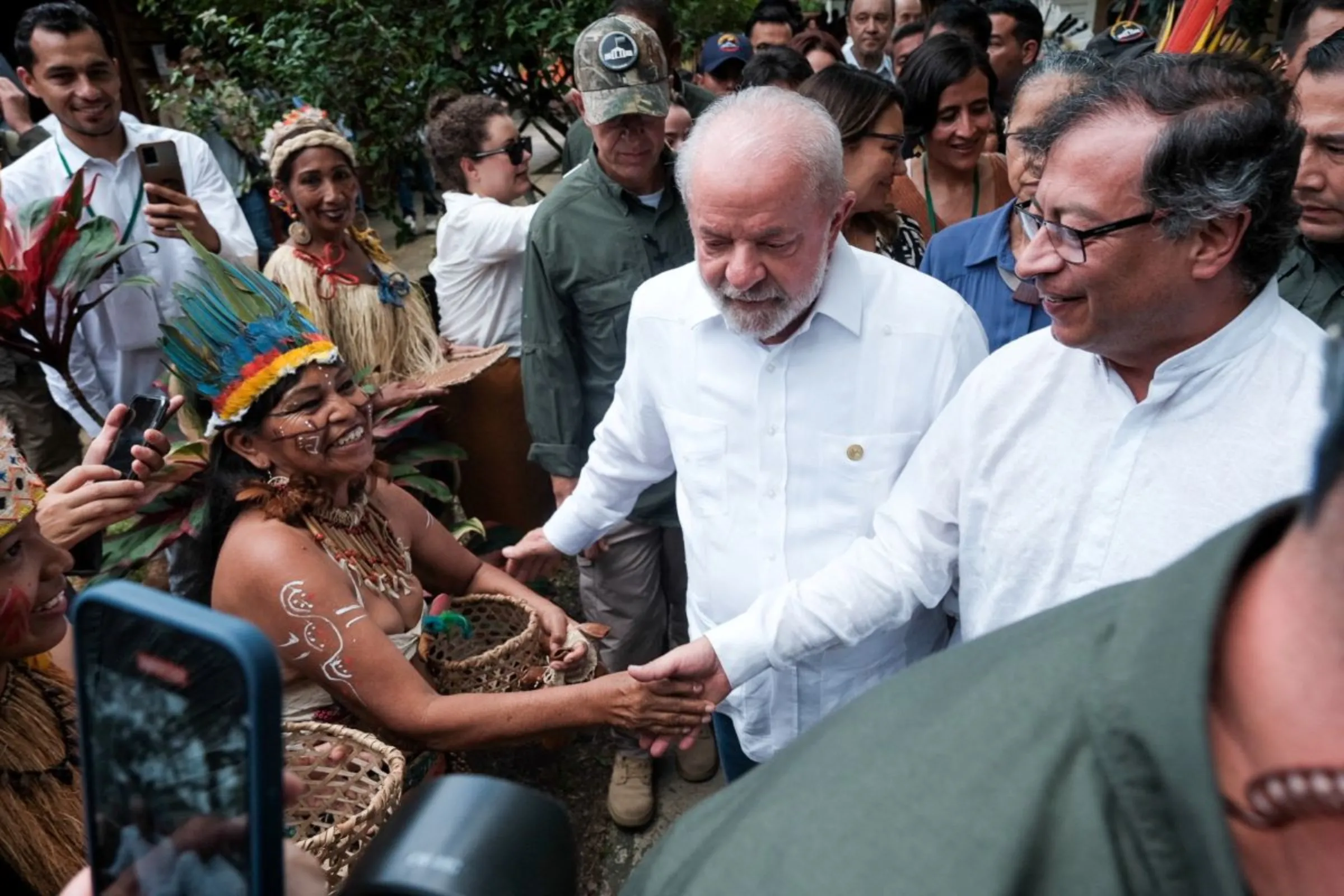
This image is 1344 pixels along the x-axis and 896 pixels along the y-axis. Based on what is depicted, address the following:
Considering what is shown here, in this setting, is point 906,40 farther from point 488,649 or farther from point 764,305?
point 488,649

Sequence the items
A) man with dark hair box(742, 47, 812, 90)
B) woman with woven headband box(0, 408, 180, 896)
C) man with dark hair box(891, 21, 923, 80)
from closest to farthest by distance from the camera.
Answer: woman with woven headband box(0, 408, 180, 896), man with dark hair box(742, 47, 812, 90), man with dark hair box(891, 21, 923, 80)

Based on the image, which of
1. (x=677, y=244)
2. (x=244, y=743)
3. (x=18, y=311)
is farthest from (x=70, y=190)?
(x=244, y=743)

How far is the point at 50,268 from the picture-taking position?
10.3 ft

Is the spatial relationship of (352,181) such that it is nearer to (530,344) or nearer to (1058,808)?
(530,344)

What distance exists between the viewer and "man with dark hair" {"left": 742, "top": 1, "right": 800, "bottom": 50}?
6.45m

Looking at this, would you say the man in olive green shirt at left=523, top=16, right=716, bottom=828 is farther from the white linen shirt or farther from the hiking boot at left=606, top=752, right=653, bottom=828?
the white linen shirt

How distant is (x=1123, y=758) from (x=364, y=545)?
2259 mm

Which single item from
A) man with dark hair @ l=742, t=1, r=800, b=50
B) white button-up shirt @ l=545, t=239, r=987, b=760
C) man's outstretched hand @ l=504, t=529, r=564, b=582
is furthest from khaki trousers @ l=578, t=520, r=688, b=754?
man with dark hair @ l=742, t=1, r=800, b=50

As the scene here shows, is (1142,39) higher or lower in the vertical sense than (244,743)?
lower

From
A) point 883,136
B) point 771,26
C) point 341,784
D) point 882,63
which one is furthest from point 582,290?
point 882,63

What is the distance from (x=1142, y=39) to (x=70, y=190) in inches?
187

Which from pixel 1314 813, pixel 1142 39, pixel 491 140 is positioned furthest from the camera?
pixel 1142 39

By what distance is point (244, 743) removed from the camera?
0.67 m

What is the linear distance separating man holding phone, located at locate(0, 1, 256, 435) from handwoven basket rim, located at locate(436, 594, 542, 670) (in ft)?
6.55
